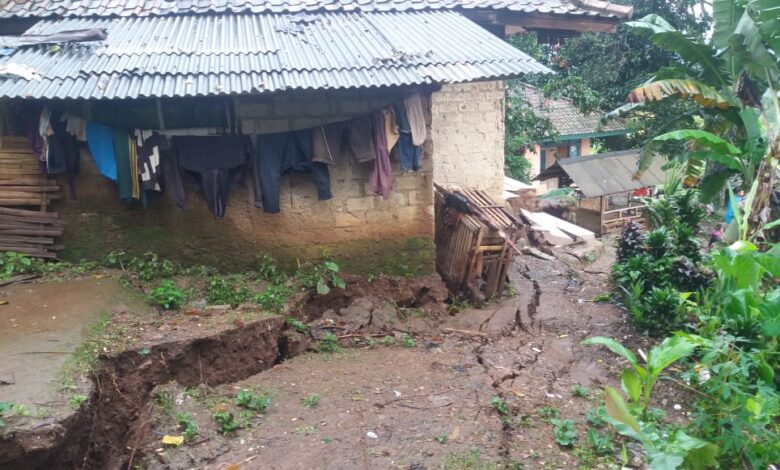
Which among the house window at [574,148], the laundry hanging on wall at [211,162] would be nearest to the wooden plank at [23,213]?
the laundry hanging on wall at [211,162]

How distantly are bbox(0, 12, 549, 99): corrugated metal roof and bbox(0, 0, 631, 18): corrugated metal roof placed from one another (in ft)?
0.40

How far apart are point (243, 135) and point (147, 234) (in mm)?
1599

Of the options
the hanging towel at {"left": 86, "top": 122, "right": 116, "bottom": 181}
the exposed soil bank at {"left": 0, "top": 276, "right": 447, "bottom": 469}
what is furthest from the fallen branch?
the hanging towel at {"left": 86, "top": 122, "right": 116, "bottom": 181}

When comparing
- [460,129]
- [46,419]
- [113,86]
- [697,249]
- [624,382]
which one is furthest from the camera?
[460,129]

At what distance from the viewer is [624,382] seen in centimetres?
448

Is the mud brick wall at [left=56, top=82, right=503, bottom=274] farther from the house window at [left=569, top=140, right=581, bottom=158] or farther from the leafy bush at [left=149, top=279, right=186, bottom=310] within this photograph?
the house window at [left=569, top=140, right=581, bottom=158]

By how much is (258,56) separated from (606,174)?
10.5 metres

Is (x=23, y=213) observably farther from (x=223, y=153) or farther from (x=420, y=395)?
(x=420, y=395)

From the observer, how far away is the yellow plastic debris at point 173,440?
436cm

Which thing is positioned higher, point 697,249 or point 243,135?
point 243,135

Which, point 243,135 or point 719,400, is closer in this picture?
point 719,400

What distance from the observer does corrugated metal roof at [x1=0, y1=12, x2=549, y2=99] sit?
5.55 m

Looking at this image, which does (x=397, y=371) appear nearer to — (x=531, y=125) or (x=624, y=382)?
(x=624, y=382)

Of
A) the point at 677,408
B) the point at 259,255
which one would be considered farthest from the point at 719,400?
the point at 259,255
